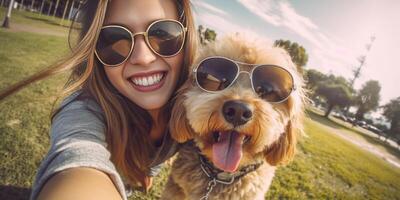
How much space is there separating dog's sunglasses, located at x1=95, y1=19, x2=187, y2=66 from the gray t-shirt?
0.47m

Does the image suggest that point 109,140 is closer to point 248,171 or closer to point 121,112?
point 121,112

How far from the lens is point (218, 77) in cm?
279

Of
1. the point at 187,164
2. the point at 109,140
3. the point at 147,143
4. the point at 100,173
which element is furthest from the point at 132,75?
the point at 100,173

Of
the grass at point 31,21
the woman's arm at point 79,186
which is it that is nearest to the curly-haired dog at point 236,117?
the woman's arm at point 79,186

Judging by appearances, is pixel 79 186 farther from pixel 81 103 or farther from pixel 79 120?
pixel 81 103

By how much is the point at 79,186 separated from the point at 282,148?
2086 mm

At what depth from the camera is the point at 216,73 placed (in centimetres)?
278

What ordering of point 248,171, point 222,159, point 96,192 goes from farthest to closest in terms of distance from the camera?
point 248,171
point 222,159
point 96,192

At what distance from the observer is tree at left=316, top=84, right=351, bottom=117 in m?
46.7

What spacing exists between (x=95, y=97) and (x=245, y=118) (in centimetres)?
134

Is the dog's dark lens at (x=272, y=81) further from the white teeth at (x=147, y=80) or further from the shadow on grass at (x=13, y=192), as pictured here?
the shadow on grass at (x=13, y=192)

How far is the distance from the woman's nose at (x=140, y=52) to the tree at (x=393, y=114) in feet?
154

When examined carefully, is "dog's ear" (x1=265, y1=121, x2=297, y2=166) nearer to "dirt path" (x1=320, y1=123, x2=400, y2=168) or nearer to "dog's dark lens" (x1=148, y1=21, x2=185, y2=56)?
"dog's dark lens" (x1=148, y1=21, x2=185, y2=56)

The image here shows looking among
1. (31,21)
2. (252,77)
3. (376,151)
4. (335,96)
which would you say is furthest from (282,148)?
(335,96)
